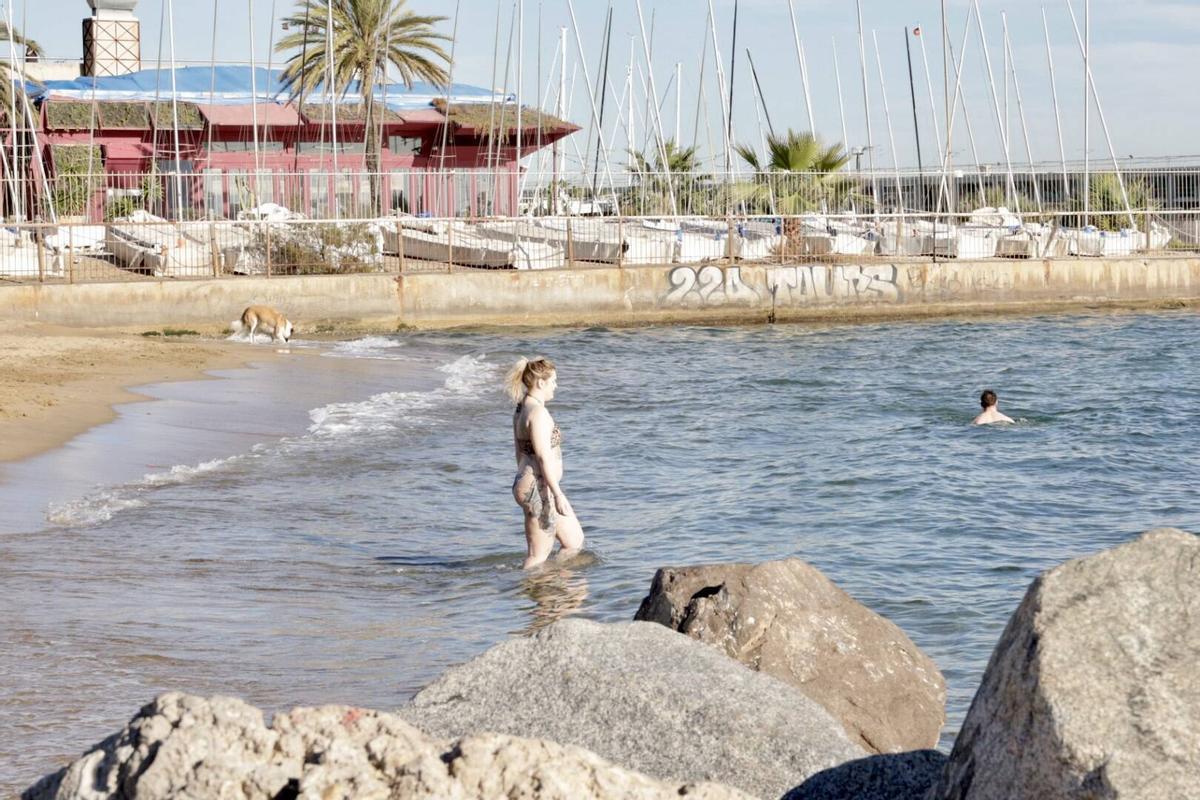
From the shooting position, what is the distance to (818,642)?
20.1 feet

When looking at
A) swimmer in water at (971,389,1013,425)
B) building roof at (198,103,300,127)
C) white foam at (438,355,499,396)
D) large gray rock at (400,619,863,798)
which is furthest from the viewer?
building roof at (198,103,300,127)

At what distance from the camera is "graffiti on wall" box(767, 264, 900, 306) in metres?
36.1

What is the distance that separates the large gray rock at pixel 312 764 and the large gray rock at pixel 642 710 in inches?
46.7

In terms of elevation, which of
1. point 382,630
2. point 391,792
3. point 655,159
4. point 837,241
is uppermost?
point 655,159

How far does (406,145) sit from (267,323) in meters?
25.0

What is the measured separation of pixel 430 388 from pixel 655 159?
30.3m

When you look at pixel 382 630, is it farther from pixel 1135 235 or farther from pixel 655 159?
pixel 655 159

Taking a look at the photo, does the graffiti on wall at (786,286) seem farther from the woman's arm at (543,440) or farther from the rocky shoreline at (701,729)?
the rocky shoreline at (701,729)

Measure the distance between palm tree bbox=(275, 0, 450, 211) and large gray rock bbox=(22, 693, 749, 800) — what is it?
42481mm

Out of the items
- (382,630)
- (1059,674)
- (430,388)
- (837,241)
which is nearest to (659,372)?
(430,388)

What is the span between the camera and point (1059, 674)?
3344 mm

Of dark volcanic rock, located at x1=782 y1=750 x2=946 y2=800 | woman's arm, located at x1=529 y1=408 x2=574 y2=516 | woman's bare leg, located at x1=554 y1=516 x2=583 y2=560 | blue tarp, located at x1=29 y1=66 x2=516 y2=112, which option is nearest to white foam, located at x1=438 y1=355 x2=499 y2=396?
woman's bare leg, located at x1=554 y1=516 x2=583 y2=560

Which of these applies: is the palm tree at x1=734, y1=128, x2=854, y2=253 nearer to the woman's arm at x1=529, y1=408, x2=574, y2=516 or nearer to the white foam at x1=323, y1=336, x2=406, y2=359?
the white foam at x1=323, y1=336, x2=406, y2=359

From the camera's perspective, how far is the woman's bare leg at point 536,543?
408 inches
